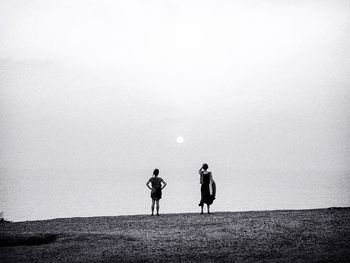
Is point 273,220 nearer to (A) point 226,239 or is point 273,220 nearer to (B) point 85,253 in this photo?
(A) point 226,239

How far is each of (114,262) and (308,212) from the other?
35.6 ft

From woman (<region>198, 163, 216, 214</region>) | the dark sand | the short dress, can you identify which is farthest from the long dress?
the short dress

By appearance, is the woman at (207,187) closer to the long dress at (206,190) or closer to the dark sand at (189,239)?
the long dress at (206,190)

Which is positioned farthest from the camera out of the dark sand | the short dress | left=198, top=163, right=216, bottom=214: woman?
the short dress

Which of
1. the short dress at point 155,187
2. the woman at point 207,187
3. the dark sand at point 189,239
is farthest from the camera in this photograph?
the short dress at point 155,187

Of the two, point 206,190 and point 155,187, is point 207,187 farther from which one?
point 155,187

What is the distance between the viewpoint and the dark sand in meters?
11.2

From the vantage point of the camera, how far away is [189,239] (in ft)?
43.6

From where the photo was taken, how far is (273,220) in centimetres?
1622

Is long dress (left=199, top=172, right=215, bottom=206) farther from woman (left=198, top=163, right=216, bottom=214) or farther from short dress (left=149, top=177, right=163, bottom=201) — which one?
short dress (left=149, top=177, right=163, bottom=201)

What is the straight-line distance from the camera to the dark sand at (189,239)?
11170 millimetres

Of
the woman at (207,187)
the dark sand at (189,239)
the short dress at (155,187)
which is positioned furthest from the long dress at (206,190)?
the short dress at (155,187)

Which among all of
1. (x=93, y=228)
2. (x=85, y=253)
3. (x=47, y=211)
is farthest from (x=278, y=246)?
(x=47, y=211)

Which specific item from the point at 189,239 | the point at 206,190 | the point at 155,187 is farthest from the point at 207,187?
the point at 189,239
